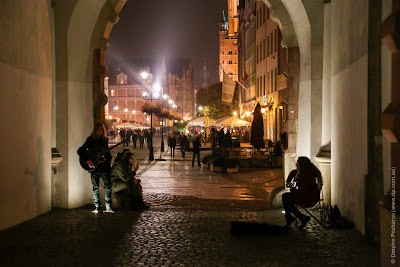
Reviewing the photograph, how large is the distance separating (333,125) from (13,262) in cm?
618

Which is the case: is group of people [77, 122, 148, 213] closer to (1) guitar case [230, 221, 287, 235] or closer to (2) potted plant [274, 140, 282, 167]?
(1) guitar case [230, 221, 287, 235]

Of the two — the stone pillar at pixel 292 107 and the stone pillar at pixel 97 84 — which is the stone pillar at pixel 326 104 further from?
the stone pillar at pixel 97 84

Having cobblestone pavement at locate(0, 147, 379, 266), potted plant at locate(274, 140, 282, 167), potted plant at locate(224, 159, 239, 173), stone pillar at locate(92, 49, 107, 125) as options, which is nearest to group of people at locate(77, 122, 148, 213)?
cobblestone pavement at locate(0, 147, 379, 266)

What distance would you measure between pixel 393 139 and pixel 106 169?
7.09m

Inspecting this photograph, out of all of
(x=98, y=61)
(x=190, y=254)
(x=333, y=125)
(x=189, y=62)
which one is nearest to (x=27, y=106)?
(x=98, y=61)

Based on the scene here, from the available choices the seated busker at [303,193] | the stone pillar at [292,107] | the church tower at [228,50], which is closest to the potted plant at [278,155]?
the stone pillar at [292,107]

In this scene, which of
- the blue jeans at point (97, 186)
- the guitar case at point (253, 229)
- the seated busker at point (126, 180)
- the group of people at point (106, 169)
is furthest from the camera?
the seated busker at point (126, 180)

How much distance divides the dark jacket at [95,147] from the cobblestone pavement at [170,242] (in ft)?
3.18

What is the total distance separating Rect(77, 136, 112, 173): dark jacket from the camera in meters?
10.2

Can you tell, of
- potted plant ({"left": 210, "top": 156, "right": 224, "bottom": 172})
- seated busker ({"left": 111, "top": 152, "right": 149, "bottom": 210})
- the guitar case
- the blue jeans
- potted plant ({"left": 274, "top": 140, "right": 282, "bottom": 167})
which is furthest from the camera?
potted plant ({"left": 274, "top": 140, "right": 282, "bottom": 167})

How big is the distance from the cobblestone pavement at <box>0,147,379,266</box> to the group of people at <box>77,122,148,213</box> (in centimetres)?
36

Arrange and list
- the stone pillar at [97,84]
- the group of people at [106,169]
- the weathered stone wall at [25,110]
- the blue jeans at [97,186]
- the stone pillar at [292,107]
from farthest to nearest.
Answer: the stone pillar at [292,107] < the stone pillar at [97,84] < the blue jeans at [97,186] < the group of people at [106,169] < the weathered stone wall at [25,110]

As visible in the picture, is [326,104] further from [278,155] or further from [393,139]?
[278,155]

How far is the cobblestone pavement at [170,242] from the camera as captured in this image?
6.47 m
